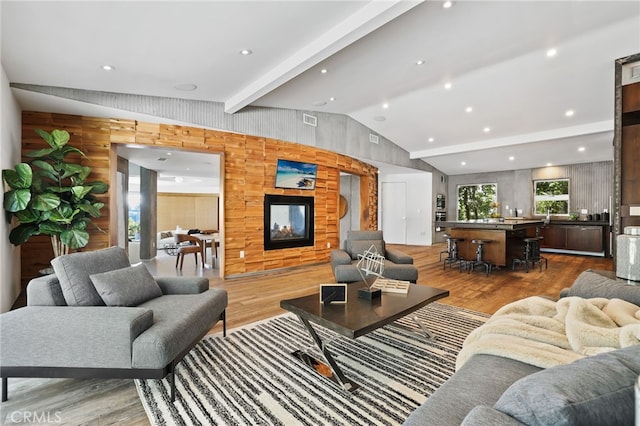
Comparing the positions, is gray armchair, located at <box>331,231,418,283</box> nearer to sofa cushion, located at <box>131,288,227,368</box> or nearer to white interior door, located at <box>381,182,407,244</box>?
sofa cushion, located at <box>131,288,227,368</box>

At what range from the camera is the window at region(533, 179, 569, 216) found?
9047mm

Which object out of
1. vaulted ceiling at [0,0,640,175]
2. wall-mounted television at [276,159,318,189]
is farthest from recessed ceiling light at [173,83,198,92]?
wall-mounted television at [276,159,318,189]

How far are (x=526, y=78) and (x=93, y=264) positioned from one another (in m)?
6.24

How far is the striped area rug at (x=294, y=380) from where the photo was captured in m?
1.78

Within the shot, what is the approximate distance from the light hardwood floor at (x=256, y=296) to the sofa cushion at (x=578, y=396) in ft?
6.19

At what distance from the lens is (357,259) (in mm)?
4844

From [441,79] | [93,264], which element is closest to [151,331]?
[93,264]

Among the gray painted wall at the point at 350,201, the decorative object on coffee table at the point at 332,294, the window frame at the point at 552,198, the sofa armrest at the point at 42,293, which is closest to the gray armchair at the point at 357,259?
the decorative object on coffee table at the point at 332,294

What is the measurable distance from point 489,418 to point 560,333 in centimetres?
116

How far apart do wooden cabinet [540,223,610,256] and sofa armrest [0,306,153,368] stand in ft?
33.3

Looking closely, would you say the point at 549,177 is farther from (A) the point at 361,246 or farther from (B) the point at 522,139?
(A) the point at 361,246

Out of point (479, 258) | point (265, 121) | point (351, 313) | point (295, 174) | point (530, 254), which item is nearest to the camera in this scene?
point (351, 313)

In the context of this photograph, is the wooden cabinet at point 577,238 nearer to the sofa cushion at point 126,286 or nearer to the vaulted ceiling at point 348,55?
the vaulted ceiling at point 348,55

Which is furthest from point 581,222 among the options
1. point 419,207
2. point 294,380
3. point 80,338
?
point 80,338
